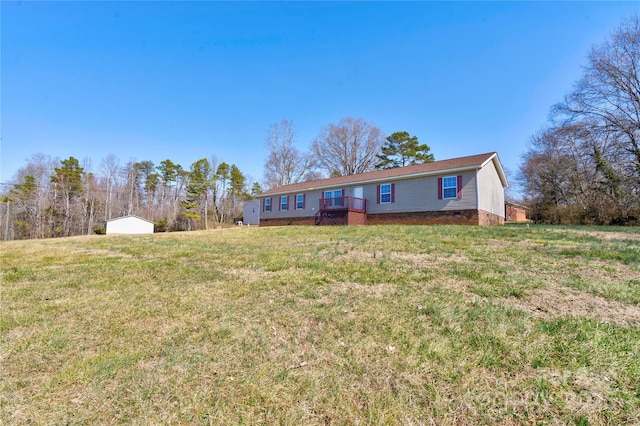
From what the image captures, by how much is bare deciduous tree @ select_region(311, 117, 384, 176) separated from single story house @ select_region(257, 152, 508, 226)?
1473cm

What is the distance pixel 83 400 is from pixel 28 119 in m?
24.6

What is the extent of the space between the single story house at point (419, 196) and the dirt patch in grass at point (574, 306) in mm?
11792

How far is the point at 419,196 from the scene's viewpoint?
1633cm

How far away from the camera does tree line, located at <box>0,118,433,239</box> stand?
30.8 meters

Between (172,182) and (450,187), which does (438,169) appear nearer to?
(450,187)

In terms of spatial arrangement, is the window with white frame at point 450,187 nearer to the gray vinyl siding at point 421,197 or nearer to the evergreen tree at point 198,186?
the gray vinyl siding at point 421,197

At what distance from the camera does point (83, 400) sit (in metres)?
1.80

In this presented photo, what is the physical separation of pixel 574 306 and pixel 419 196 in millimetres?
13693

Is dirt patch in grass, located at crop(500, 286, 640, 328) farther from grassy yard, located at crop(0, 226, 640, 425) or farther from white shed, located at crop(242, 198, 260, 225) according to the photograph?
white shed, located at crop(242, 198, 260, 225)

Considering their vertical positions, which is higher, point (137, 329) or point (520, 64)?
point (520, 64)

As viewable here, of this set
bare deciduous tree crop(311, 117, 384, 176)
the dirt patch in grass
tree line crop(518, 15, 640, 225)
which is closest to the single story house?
tree line crop(518, 15, 640, 225)

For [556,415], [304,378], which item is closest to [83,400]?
[304,378]

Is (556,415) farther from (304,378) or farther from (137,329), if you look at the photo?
(137,329)

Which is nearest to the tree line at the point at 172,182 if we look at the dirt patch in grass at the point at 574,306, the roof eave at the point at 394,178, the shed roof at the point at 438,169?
the roof eave at the point at 394,178
